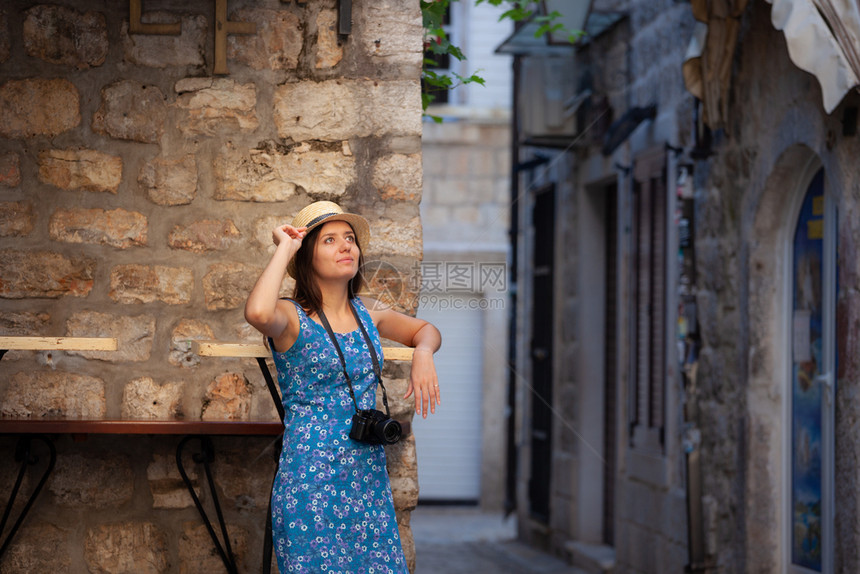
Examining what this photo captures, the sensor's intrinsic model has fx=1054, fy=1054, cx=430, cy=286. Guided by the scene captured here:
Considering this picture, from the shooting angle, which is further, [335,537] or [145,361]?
[145,361]

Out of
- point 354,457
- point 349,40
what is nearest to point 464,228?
point 349,40

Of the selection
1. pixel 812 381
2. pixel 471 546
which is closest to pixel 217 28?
pixel 812 381

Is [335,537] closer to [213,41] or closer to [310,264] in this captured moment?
[310,264]

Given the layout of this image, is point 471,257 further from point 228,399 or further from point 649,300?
point 228,399

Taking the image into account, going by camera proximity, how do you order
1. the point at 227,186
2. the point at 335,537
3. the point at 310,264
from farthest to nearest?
the point at 227,186, the point at 310,264, the point at 335,537

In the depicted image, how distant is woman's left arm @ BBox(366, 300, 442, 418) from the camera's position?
9.25 feet

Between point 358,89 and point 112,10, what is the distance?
85 centimetres

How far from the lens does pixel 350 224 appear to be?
3.01 meters

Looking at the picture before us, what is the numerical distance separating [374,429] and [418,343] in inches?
14.4

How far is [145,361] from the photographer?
342cm

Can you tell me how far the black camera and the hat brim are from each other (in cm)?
47

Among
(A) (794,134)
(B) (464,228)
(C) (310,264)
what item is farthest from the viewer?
(B) (464,228)

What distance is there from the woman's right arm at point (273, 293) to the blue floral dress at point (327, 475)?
104mm

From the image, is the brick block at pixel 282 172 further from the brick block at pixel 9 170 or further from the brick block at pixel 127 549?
the brick block at pixel 127 549
